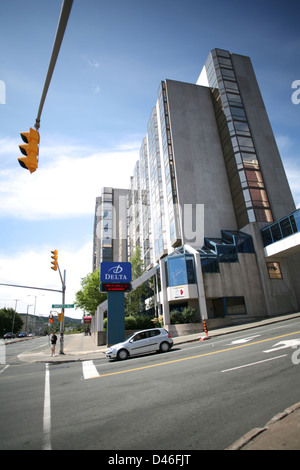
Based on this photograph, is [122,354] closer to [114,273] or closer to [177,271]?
[114,273]

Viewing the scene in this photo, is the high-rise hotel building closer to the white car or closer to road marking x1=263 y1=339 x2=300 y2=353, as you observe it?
the white car

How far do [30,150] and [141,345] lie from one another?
12.5 meters

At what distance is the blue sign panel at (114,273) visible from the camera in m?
21.4

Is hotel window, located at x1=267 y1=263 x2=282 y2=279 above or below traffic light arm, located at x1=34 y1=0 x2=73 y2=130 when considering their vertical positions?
above

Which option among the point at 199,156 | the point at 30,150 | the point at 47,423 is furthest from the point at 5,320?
the point at 30,150

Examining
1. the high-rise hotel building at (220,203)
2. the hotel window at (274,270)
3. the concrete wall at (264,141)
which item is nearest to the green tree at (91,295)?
the high-rise hotel building at (220,203)

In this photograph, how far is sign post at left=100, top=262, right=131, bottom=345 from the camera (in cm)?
2067

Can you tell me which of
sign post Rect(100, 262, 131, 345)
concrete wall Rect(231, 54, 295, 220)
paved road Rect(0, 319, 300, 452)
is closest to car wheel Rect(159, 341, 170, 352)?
paved road Rect(0, 319, 300, 452)

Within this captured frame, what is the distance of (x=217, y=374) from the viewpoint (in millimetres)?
7520

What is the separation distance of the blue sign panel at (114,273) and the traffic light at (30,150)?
1677cm

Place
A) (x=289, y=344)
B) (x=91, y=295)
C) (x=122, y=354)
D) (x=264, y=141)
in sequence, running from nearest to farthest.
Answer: (x=289, y=344) → (x=122, y=354) → (x=264, y=141) → (x=91, y=295)

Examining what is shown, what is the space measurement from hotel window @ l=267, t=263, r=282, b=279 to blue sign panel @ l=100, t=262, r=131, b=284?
20838 millimetres

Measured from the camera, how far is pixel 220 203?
37.9 m
